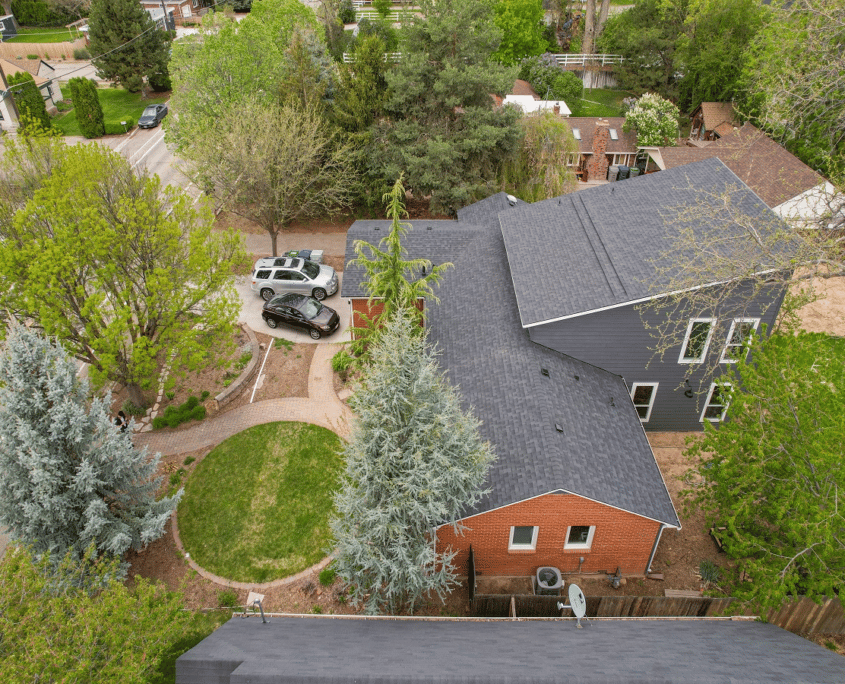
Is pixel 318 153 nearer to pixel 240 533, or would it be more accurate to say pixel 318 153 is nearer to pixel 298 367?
pixel 298 367

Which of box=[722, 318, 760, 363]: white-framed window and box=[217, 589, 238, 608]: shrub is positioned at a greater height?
box=[722, 318, 760, 363]: white-framed window

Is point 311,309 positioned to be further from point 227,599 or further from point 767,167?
point 767,167

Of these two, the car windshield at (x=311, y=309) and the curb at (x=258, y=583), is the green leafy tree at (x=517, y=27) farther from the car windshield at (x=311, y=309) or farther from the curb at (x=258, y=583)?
the curb at (x=258, y=583)

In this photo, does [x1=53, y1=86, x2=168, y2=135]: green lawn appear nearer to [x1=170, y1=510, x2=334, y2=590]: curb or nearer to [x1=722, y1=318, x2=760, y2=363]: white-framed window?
[x1=170, y1=510, x2=334, y2=590]: curb

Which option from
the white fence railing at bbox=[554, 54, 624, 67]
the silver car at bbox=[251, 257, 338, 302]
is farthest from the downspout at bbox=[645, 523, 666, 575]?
the white fence railing at bbox=[554, 54, 624, 67]

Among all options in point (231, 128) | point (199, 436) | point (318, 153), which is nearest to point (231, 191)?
Answer: point (231, 128)

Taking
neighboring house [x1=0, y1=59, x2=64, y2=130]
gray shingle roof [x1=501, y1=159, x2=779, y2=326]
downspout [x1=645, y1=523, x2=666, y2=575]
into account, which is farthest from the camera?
neighboring house [x1=0, y1=59, x2=64, y2=130]

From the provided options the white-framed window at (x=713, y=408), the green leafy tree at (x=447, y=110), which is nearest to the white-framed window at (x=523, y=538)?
the white-framed window at (x=713, y=408)
